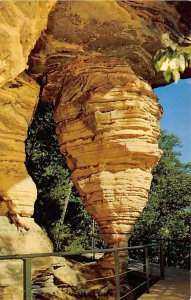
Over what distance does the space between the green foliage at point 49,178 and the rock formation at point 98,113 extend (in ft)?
21.9

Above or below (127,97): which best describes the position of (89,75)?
above

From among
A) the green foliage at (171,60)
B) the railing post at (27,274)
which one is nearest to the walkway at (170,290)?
the railing post at (27,274)

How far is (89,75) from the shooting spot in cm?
1030

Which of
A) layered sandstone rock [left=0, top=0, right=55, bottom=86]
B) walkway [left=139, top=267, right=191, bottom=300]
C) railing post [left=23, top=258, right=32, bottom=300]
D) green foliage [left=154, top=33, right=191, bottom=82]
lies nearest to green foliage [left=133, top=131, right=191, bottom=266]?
walkway [left=139, top=267, right=191, bottom=300]

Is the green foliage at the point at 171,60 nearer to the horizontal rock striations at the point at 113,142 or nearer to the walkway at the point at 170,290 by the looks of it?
the walkway at the point at 170,290

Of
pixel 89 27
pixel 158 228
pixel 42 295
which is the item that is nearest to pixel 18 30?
pixel 89 27

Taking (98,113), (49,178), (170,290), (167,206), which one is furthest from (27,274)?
(167,206)

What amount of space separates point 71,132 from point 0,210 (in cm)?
293

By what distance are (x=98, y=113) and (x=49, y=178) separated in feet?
28.3

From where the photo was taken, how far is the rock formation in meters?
9.25

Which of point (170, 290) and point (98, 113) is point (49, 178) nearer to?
point (98, 113)

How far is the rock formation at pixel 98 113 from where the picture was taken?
30.3ft

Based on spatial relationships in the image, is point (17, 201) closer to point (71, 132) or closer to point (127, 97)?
point (71, 132)

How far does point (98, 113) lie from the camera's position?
32.7 feet
